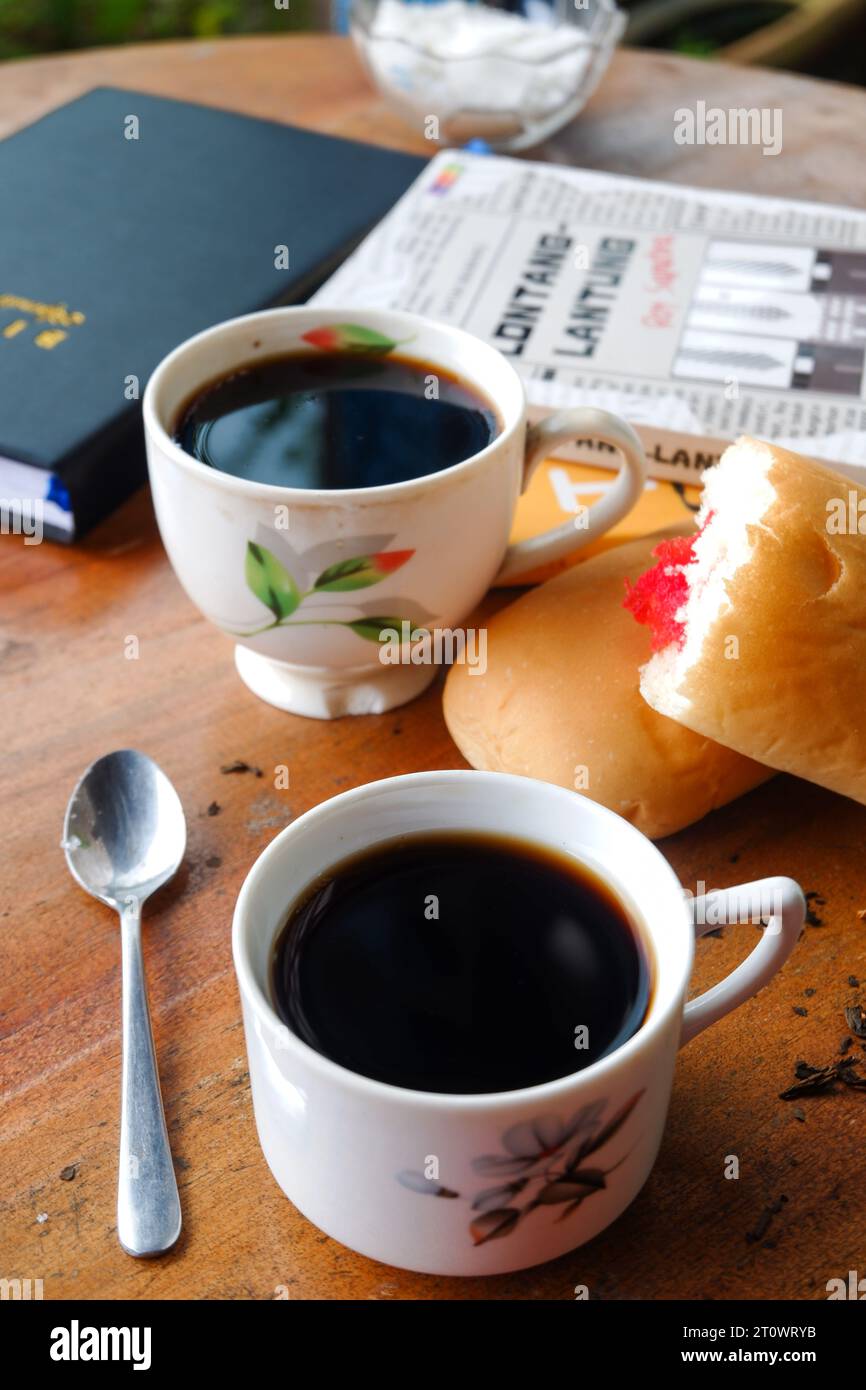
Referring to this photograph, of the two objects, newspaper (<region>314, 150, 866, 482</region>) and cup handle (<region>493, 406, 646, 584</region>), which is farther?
newspaper (<region>314, 150, 866, 482</region>)

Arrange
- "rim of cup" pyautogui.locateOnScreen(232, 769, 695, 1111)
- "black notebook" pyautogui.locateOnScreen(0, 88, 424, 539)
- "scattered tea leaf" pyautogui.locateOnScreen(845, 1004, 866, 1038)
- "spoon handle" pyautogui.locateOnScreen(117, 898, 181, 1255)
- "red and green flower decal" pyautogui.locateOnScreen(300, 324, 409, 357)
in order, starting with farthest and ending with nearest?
"black notebook" pyautogui.locateOnScreen(0, 88, 424, 539) < "red and green flower decal" pyautogui.locateOnScreen(300, 324, 409, 357) < "scattered tea leaf" pyautogui.locateOnScreen(845, 1004, 866, 1038) < "spoon handle" pyautogui.locateOnScreen(117, 898, 181, 1255) < "rim of cup" pyautogui.locateOnScreen(232, 769, 695, 1111)

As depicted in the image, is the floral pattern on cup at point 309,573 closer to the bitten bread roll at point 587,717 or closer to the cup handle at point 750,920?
the bitten bread roll at point 587,717

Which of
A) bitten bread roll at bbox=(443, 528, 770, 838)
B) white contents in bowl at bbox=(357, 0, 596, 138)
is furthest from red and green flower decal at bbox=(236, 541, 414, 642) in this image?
white contents in bowl at bbox=(357, 0, 596, 138)

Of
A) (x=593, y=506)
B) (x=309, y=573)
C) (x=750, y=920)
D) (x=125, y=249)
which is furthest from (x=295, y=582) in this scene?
(x=125, y=249)

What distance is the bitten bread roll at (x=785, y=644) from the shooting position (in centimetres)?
79

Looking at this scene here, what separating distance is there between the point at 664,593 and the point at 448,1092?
15.9 inches

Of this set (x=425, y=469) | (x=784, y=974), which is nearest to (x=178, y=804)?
(x=425, y=469)

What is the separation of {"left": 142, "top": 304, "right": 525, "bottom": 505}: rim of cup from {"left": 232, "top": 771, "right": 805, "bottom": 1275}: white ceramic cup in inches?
8.5

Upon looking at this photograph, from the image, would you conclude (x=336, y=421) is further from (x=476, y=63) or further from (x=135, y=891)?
(x=476, y=63)

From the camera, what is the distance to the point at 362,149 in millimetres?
1487

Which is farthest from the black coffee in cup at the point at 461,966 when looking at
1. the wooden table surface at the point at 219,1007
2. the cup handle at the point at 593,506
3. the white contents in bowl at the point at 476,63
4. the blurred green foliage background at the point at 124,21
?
the blurred green foliage background at the point at 124,21

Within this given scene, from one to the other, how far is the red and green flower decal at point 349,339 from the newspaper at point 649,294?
0.64ft

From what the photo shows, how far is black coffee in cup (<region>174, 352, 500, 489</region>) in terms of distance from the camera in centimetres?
89

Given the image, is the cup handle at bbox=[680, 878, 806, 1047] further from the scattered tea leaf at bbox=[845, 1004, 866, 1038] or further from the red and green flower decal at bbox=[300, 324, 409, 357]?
the red and green flower decal at bbox=[300, 324, 409, 357]
